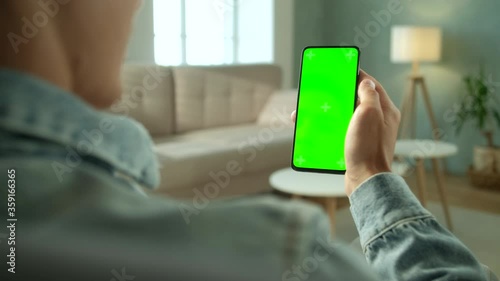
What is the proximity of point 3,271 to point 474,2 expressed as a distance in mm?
2794

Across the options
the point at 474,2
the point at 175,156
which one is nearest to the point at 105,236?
the point at 175,156

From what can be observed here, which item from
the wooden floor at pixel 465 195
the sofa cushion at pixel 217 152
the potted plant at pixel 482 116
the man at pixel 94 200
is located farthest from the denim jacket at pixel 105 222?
the potted plant at pixel 482 116

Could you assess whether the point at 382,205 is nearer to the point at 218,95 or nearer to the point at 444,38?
the point at 218,95

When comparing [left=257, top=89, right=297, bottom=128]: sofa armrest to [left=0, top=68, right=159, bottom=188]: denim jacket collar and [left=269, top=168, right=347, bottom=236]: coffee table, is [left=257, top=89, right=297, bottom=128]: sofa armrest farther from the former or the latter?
[left=0, top=68, right=159, bottom=188]: denim jacket collar

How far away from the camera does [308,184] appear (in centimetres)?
142

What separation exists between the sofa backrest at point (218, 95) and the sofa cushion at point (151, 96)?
0.04 meters

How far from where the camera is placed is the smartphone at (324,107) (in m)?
0.48

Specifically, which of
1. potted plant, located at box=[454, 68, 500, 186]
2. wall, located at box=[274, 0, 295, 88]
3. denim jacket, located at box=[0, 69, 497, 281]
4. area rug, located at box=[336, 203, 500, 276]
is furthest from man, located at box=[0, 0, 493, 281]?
wall, located at box=[274, 0, 295, 88]

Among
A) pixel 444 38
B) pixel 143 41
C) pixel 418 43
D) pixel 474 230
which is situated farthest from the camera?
pixel 444 38

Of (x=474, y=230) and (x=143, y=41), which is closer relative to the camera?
(x=474, y=230)

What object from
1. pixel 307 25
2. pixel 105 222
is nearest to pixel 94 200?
pixel 105 222

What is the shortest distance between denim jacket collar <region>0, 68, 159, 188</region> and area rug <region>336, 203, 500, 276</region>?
143 centimetres

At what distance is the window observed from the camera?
226cm

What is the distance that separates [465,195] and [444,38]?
814 millimetres
